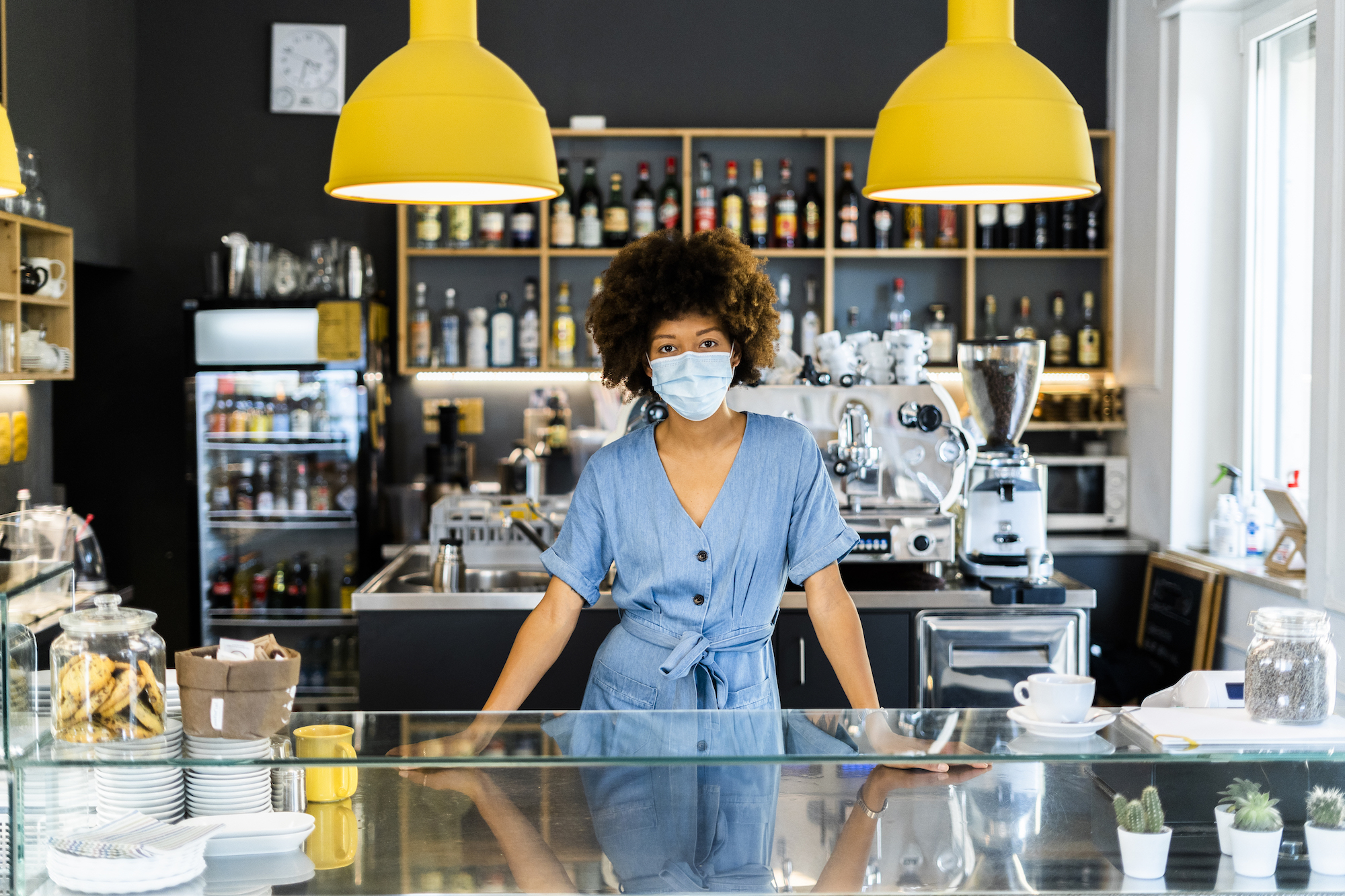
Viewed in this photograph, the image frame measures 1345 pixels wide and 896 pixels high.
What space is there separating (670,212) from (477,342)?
0.98 meters

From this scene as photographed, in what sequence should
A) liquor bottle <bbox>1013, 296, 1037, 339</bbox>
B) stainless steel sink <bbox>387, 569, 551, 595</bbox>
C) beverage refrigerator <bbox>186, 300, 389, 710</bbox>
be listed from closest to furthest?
stainless steel sink <bbox>387, 569, 551, 595</bbox>
beverage refrigerator <bbox>186, 300, 389, 710</bbox>
liquor bottle <bbox>1013, 296, 1037, 339</bbox>

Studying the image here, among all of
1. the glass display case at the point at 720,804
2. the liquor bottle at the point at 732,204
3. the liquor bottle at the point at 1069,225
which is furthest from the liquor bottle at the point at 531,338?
the glass display case at the point at 720,804

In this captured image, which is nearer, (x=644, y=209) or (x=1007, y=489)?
(x=1007, y=489)

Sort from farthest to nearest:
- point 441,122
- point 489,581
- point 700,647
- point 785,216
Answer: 1. point 785,216
2. point 489,581
3. point 700,647
4. point 441,122

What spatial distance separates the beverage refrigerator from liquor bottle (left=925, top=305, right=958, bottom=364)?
2348 mm

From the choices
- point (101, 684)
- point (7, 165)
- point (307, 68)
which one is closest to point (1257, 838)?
point (101, 684)

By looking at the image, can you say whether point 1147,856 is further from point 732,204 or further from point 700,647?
point 732,204

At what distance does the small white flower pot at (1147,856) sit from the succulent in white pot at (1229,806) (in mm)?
74

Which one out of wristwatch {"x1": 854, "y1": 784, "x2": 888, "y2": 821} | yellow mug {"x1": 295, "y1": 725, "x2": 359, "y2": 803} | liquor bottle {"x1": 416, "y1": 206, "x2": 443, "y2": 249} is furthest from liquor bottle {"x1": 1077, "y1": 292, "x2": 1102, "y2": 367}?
yellow mug {"x1": 295, "y1": 725, "x2": 359, "y2": 803}

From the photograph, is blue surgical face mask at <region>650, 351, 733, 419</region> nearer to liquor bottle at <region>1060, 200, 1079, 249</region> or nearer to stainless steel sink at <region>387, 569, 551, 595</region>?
stainless steel sink at <region>387, 569, 551, 595</region>

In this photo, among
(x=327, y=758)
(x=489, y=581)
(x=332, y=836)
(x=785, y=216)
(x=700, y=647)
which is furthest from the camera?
(x=785, y=216)

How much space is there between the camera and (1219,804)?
139 centimetres

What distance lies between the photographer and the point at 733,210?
508cm

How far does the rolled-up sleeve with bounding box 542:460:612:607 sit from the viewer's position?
2053mm
